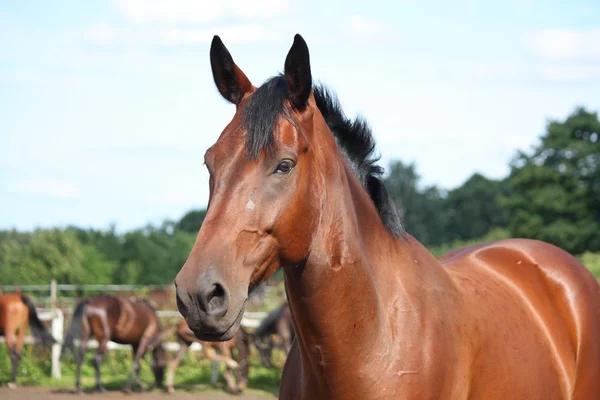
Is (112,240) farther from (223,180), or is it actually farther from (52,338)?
(223,180)

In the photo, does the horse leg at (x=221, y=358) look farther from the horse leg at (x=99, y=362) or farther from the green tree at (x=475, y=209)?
the green tree at (x=475, y=209)

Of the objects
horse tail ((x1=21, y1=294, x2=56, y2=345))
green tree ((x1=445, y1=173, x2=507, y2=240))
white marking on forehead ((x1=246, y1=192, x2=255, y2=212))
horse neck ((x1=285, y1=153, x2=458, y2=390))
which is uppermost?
green tree ((x1=445, y1=173, x2=507, y2=240))

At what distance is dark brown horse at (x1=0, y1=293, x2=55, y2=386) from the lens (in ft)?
54.0

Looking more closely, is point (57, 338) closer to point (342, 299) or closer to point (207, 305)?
point (342, 299)

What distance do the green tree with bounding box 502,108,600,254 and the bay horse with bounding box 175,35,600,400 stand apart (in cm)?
4728

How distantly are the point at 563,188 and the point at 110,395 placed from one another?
41.6m

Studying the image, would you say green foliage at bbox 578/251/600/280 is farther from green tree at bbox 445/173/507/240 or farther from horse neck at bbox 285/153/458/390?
green tree at bbox 445/173/507/240

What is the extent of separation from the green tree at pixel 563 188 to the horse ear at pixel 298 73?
48.1 metres

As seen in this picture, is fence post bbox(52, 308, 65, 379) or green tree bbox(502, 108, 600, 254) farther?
green tree bbox(502, 108, 600, 254)

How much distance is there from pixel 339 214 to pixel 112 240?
3056 cm

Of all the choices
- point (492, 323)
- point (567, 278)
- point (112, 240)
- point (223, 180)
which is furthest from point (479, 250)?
point (112, 240)

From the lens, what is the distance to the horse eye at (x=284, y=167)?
2.85 meters

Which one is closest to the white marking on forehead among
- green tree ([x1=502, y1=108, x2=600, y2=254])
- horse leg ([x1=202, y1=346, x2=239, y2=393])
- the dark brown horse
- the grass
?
horse leg ([x1=202, y1=346, x2=239, y2=393])

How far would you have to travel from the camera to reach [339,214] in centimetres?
310
